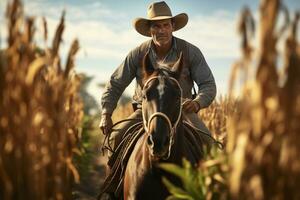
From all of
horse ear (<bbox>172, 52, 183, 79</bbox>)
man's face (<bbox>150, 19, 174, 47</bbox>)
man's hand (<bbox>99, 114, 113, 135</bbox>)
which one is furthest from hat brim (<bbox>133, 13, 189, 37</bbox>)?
horse ear (<bbox>172, 52, 183, 79</bbox>)

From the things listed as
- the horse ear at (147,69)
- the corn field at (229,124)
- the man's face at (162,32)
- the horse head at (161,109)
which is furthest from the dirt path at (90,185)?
the corn field at (229,124)

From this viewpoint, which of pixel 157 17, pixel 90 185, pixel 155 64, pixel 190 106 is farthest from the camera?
pixel 90 185

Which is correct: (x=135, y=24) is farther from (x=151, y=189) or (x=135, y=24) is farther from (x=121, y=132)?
(x=151, y=189)

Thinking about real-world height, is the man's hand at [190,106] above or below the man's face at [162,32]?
below

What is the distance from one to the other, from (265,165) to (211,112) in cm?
852

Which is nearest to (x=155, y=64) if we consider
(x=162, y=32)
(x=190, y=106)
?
(x=162, y=32)

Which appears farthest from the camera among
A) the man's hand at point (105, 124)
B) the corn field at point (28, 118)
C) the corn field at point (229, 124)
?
the man's hand at point (105, 124)

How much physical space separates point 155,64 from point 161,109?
1842 mm

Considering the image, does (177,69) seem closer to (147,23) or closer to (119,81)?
(119,81)

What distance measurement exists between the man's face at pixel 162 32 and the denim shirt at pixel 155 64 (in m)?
0.11

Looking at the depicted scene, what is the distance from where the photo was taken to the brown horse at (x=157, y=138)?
203 inches

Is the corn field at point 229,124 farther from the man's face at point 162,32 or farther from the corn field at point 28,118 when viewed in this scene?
the man's face at point 162,32

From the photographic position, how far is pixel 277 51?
3379 millimetres

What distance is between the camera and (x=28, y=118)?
3.77 m
